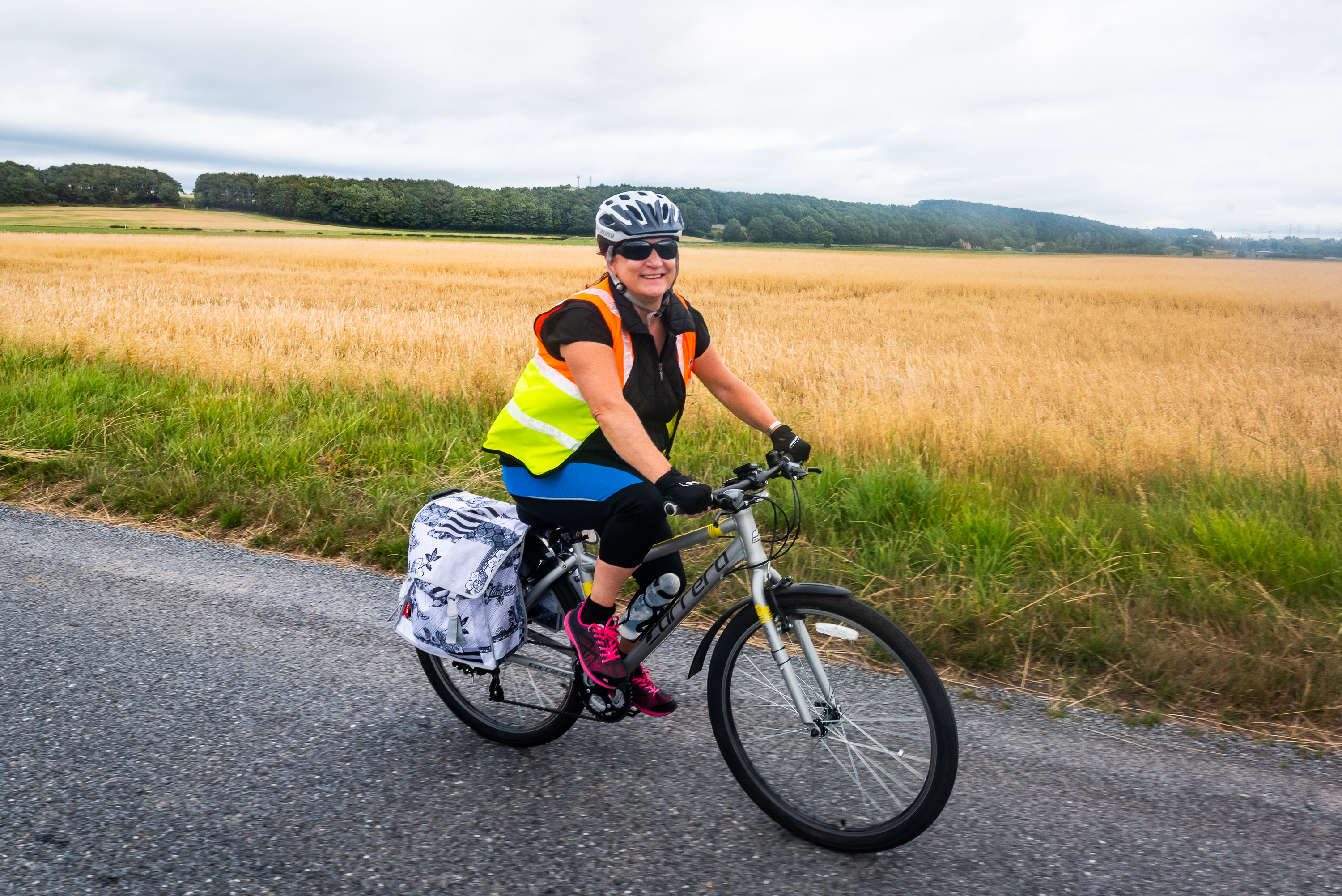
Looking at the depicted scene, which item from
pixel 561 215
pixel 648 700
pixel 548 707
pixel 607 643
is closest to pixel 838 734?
pixel 648 700

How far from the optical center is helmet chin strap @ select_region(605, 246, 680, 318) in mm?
2812

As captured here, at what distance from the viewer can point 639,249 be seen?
2744 mm

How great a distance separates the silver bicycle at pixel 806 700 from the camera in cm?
252

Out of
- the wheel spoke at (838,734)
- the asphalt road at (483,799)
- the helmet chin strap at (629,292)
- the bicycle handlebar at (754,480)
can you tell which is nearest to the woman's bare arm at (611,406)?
the bicycle handlebar at (754,480)

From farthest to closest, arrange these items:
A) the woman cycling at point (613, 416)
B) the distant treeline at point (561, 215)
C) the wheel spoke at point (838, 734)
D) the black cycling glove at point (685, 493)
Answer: the distant treeline at point (561, 215)
the woman cycling at point (613, 416)
the wheel spoke at point (838, 734)
the black cycling glove at point (685, 493)

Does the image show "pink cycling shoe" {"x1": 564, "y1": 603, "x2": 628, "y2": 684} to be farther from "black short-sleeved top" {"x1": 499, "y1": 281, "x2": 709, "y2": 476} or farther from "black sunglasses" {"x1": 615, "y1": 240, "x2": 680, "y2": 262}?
"black sunglasses" {"x1": 615, "y1": 240, "x2": 680, "y2": 262}

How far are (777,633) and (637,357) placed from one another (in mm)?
956

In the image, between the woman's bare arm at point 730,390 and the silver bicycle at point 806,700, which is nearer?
the silver bicycle at point 806,700

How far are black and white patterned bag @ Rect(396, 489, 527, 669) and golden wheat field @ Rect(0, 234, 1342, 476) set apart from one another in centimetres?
432

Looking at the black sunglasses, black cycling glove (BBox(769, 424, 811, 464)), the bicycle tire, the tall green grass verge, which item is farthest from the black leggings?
the tall green grass verge

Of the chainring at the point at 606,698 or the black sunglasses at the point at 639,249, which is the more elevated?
the black sunglasses at the point at 639,249

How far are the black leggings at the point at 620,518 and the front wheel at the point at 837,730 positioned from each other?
1.20ft

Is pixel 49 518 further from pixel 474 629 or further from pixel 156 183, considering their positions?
pixel 156 183

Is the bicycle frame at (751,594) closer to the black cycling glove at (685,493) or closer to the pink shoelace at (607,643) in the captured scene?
the pink shoelace at (607,643)
